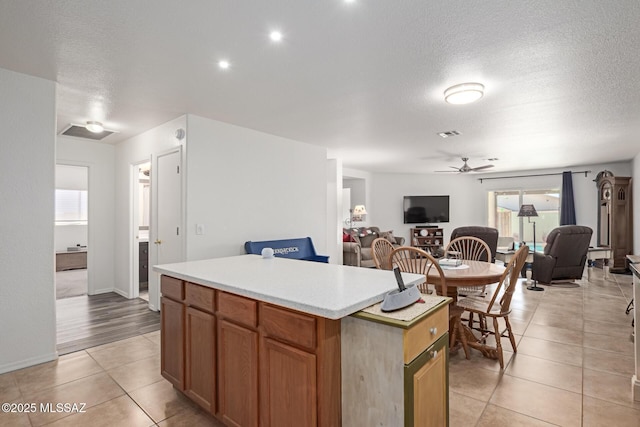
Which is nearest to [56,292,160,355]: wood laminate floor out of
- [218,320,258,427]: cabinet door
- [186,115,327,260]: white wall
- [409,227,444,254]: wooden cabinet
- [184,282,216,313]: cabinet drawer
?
[186,115,327,260]: white wall

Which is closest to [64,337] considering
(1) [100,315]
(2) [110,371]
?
(1) [100,315]

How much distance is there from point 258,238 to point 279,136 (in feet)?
5.06

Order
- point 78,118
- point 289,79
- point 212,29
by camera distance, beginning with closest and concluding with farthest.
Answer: point 212,29 < point 289,79 < point 78,118

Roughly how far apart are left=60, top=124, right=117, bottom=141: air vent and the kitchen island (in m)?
3.30

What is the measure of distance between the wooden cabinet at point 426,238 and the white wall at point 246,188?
184 inches

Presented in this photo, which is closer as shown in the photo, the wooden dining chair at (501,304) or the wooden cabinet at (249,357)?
the wooden cabinet at (249,357)

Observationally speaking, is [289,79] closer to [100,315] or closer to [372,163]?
[100,315]

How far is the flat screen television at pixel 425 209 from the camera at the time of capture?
31.1 feet

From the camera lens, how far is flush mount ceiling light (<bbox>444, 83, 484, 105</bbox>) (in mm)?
2922

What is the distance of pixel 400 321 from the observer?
1.26 m

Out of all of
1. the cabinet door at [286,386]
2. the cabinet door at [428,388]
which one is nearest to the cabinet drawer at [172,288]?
the cabinet door at [286,386]

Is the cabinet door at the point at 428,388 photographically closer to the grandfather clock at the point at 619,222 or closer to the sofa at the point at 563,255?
the sofa at the point at 563,255

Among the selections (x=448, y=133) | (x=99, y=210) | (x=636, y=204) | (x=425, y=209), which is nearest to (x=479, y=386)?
(x=448, y=133)

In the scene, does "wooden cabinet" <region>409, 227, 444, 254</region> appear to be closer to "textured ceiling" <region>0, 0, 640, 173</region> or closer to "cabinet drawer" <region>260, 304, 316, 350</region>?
"textured ceiling" <region>0, 0, 640, 173</region>
